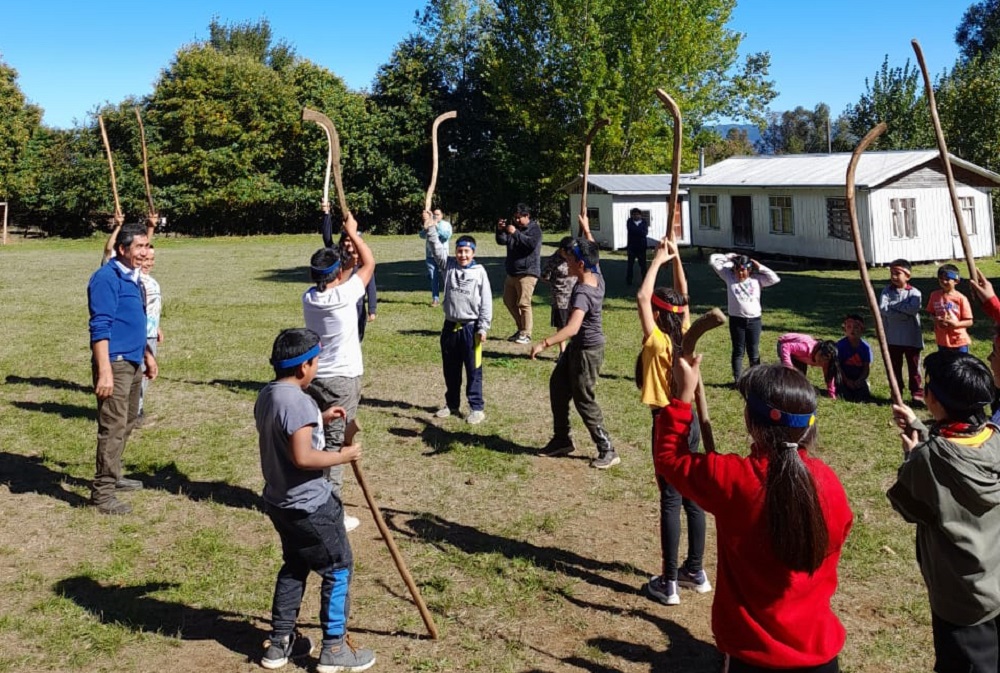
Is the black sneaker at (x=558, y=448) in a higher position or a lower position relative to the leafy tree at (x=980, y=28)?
lower

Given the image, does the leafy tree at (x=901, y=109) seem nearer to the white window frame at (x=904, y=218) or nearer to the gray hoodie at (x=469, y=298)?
the white window frame at (x=904, y=218)

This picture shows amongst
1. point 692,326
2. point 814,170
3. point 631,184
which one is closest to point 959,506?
point 692,326

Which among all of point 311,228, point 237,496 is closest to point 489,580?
point 237,496

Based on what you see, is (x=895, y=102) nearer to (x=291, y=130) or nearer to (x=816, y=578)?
(x=291, y=130)

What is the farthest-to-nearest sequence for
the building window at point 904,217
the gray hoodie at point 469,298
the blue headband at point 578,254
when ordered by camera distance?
1. the building window at point 904,217
2. the gray hoodie at point 469,298
3. the blue headband at point 578,254

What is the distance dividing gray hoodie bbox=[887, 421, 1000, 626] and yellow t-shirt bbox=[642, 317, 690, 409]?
1894 mm

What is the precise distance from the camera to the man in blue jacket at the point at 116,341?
6.99 m

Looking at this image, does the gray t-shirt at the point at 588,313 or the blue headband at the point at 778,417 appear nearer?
the blue headband at the point at 778,417

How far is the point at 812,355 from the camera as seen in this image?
10.9 meters

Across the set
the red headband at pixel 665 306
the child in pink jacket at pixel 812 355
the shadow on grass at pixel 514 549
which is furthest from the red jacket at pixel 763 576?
the child in pink jacket at pixel 812 355

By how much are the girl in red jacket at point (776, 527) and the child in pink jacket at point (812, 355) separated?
7.91 m

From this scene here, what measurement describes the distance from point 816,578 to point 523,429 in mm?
6535

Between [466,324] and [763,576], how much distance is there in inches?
267

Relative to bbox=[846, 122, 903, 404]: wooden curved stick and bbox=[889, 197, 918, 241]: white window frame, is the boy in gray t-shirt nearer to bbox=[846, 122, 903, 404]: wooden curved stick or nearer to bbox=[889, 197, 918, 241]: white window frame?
bbox=[846, 122, 903, 404]: wooden curved stick
